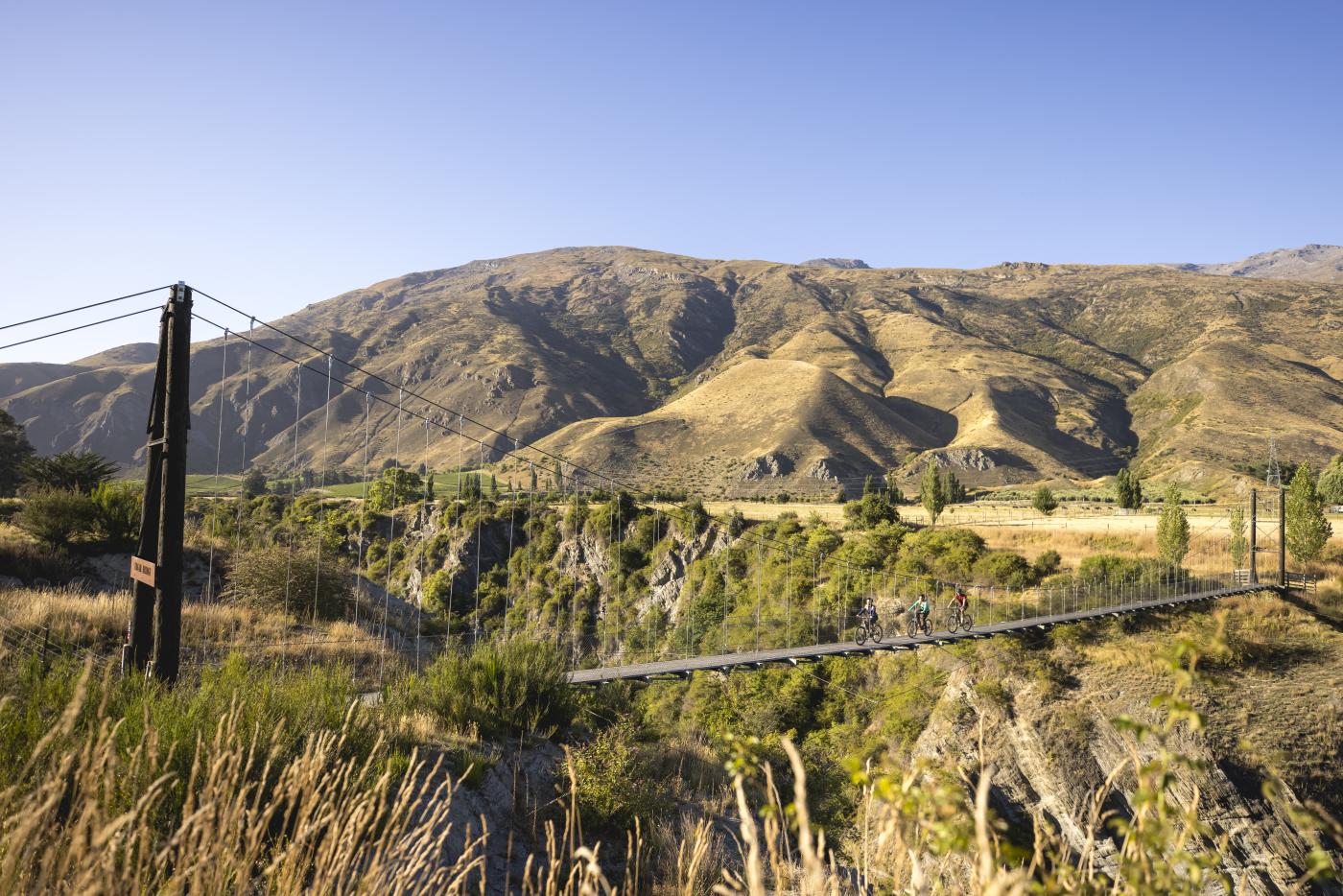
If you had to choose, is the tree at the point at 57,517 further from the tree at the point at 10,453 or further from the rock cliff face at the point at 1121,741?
the rock cliff face at the point at 1121,741

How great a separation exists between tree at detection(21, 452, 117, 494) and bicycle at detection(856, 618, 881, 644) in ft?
80.0

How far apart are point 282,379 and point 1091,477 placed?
166 meters

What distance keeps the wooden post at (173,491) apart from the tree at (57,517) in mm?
11284

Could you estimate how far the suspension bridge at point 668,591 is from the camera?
921cm

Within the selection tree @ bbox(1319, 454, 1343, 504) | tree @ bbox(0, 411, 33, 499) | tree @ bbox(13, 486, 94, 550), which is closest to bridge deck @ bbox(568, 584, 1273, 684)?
tree @ bbox(13, 486, 94, 550)

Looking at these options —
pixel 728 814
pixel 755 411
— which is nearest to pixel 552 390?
pixel 755 411

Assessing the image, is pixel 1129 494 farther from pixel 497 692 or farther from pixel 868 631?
pixel 497 692

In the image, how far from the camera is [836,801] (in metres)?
19.8

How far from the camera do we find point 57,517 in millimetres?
17016

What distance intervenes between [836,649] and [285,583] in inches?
598

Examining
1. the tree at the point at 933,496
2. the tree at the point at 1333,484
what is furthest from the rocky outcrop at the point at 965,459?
the tree at the point at 933,496

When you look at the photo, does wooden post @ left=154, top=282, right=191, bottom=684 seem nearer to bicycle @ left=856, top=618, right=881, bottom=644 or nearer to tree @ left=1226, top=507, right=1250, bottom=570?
bicycle @ left=856, top=618, right=881, bottom=644

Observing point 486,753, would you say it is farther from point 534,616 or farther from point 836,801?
point 534,616

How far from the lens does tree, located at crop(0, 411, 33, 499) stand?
1336 inches
